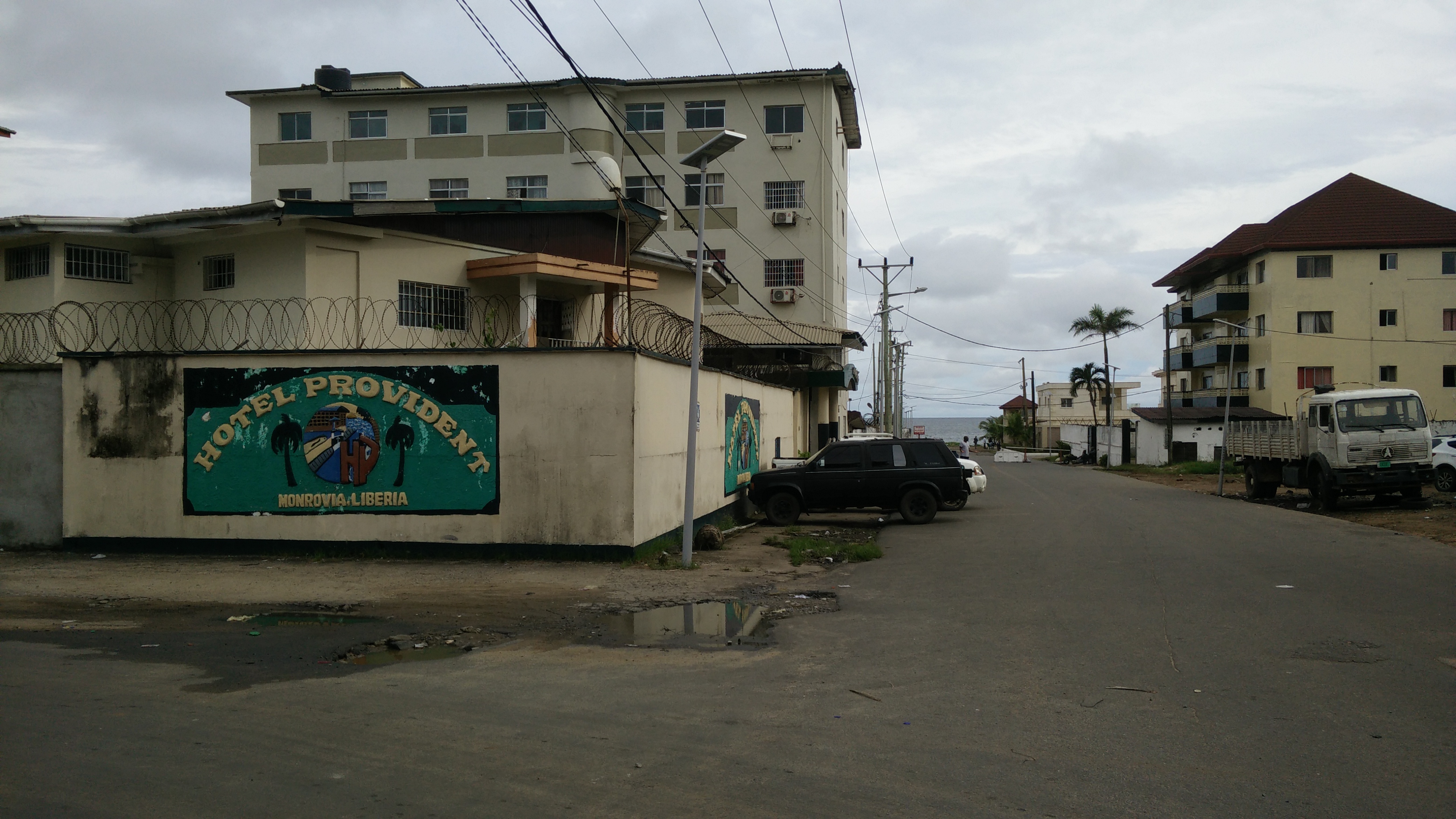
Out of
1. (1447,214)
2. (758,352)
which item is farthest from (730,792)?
(1447,214)

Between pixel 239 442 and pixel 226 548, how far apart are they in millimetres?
1541

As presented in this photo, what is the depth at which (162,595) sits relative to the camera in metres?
11.4

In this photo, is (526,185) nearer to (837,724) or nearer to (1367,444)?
(1367,444)

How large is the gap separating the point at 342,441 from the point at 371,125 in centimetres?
3568

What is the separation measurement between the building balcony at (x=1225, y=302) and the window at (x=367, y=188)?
153 ft

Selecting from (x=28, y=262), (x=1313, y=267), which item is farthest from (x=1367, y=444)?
(x=1313, y=267)

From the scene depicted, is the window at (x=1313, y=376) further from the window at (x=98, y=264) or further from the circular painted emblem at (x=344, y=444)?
the window at (x=98, y=264)

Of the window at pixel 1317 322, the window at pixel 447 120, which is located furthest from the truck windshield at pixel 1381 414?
the window at pixel 447 120

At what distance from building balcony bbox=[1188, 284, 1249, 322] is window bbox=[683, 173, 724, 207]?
105 ft

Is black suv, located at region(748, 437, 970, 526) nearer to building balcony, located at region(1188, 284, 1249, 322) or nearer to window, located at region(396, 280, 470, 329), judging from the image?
window, located at region(396, 280, 470, 329)

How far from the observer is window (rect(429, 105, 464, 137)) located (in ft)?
149

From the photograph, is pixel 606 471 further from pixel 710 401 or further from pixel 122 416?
pixel 122 416

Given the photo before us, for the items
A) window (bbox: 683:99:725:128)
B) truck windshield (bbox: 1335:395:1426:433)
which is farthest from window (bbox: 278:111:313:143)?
truck windshield (bbox: 1335:395:1426:433)

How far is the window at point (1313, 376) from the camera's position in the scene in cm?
5412
